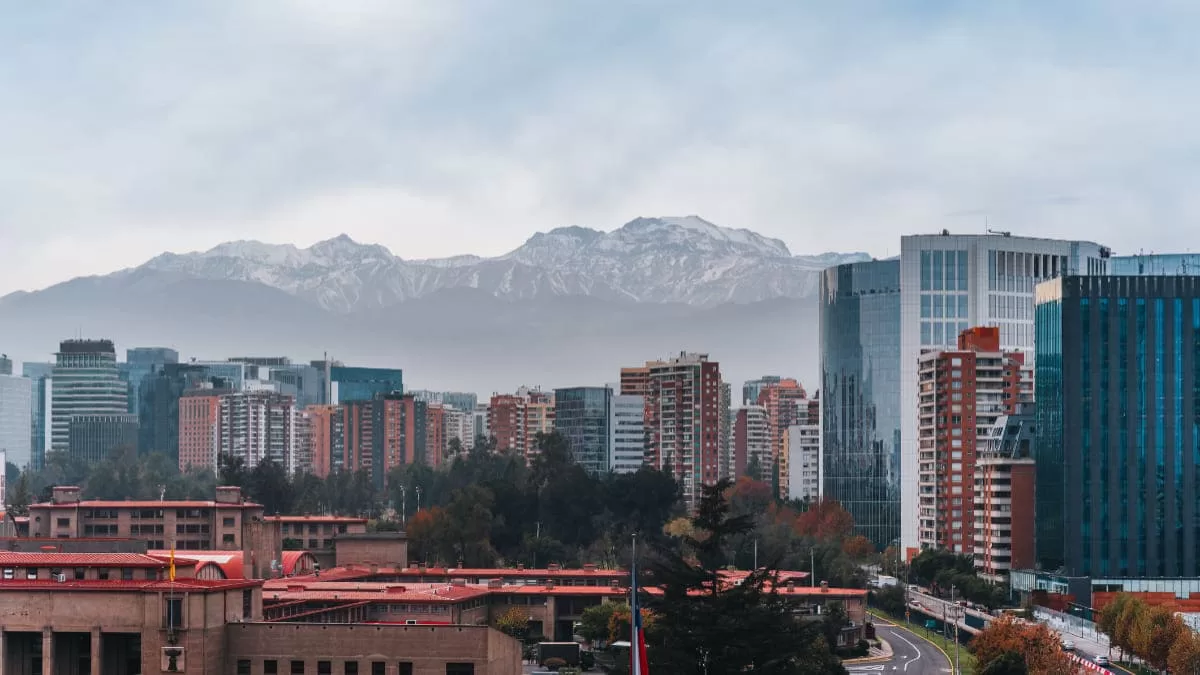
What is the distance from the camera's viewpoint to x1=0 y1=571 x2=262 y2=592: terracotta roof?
243 feet

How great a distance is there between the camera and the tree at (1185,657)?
99875 mm

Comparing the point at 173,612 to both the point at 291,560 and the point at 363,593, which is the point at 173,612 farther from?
the point at 291,560

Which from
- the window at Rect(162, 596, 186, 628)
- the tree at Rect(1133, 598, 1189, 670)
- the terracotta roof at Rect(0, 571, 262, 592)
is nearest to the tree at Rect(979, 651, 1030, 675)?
the tree at Rect(1133, 598, 1189, 670)

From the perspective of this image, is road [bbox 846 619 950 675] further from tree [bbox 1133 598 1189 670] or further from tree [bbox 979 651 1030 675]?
tree [bbox 1133 598 1189 670]

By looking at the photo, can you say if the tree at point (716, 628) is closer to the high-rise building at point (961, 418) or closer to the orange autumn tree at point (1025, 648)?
the orange autumn tree at point (1025, 648)

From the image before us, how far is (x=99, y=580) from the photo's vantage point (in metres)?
76.3

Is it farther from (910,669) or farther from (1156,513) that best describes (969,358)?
(910,669)

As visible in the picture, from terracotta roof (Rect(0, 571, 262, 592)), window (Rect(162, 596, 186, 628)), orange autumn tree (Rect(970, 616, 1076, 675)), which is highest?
terracotta roof (Rect(0, 571, 262, 592))

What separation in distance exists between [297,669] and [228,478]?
399 feet

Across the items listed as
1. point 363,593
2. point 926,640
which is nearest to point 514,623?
point 363,593

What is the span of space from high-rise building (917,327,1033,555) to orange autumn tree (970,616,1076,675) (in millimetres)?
76831

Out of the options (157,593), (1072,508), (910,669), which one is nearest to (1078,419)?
(1072,508)

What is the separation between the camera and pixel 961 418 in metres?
187

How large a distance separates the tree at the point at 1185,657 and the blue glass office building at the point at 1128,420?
165ft
